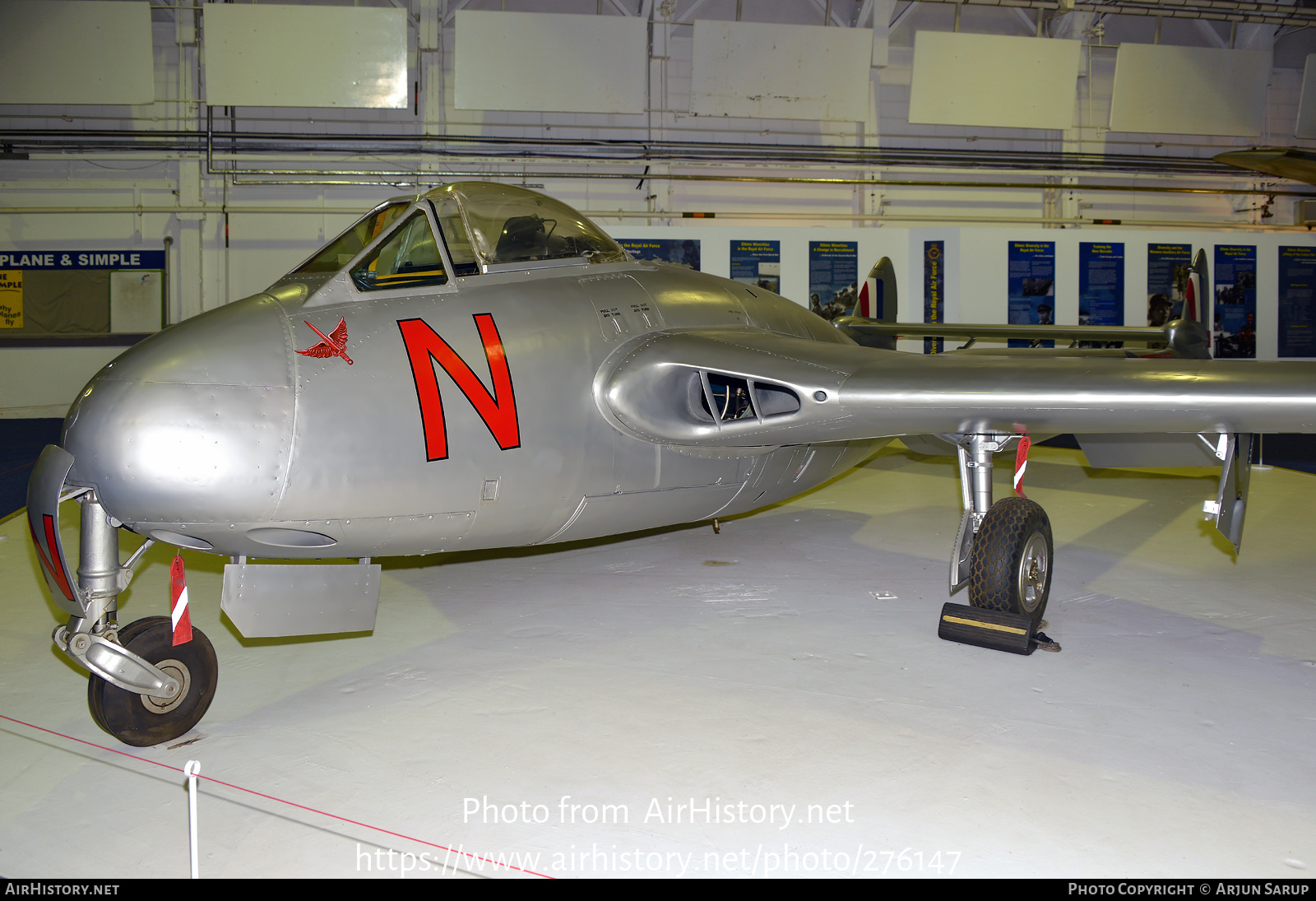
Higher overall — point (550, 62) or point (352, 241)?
point (550, 62)

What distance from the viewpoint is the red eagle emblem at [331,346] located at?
397 centimetres

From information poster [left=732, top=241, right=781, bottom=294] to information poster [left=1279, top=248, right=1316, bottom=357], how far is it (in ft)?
28.9

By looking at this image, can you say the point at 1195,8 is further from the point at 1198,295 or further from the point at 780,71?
the point at 1198,295

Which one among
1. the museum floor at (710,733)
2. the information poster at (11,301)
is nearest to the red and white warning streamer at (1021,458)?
the museum floor at (710,733)

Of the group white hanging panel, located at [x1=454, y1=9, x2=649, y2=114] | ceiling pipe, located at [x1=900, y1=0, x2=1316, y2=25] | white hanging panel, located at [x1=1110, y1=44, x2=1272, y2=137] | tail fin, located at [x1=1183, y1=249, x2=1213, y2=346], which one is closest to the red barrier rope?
tail fin, located at [x1=1183, y1=249, x2=1213, y2=346]

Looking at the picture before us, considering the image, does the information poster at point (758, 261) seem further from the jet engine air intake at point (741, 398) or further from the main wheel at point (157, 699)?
the main wheel at point (157, 699)

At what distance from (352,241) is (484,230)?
673 mm

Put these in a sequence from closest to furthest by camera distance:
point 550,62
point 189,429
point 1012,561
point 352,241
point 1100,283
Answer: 1. point 189,429
2. point 352,241
3. point 1012,561
4. point 550,62
5. point 1100,283

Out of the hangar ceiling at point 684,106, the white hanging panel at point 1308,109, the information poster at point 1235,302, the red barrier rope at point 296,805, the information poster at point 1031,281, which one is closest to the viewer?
the red barrier rope at point 296,805

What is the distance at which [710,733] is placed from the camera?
401 cm

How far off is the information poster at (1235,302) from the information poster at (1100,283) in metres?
1.84

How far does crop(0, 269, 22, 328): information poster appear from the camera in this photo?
14.8 meters

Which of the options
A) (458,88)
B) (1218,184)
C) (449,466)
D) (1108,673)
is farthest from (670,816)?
(1218,184)

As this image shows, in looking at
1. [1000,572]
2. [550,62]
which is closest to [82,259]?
[550,62]
